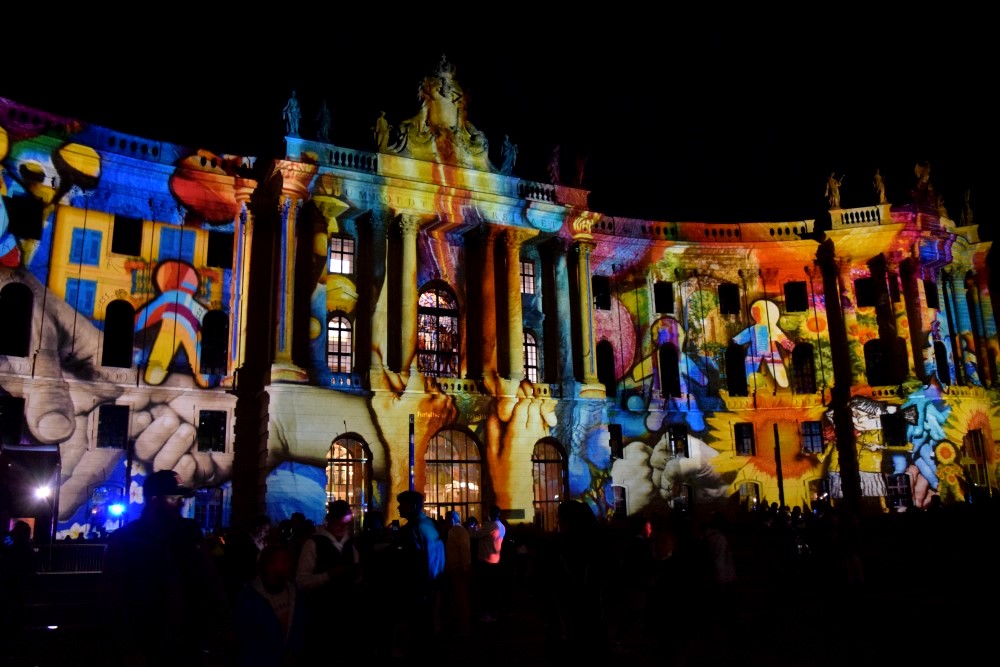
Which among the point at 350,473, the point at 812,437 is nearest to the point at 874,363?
the point at 812,437

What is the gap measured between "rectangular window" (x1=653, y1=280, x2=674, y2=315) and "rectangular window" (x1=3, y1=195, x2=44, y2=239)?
26812 millimetres

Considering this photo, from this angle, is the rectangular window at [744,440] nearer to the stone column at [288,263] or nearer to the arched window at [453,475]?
the arched window at [453,475]

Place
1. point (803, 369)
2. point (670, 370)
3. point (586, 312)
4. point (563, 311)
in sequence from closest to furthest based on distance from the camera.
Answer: point (563, 311)
point (586, 312)
point (670, 370)
point (803, 369)

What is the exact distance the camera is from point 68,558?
20.8m

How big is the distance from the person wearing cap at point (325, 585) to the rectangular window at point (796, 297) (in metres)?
37.2

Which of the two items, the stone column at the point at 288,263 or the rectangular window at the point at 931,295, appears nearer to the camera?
the stone column at the point at 288,263

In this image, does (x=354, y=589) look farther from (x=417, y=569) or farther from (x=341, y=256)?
(x=341, y=256)

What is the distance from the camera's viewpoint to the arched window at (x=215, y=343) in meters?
31.7

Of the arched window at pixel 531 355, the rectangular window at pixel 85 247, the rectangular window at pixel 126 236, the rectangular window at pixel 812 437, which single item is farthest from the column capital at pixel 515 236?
the rectangular window at pixel 812 437

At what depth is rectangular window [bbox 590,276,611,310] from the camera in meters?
39.9

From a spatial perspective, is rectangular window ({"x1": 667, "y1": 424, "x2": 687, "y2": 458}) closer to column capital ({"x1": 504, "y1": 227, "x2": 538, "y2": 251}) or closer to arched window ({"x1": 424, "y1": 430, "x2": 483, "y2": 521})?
arched window ({"x1": 424, "y1": 430, "x2": 483, "y2": 521})

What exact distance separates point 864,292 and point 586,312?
1587 centimetres

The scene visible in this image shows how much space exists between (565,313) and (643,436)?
7.37 m

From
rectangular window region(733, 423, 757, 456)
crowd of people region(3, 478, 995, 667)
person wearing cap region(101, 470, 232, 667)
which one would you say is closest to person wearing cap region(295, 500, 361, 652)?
crowd of people region(3, 478, 995, 667)
